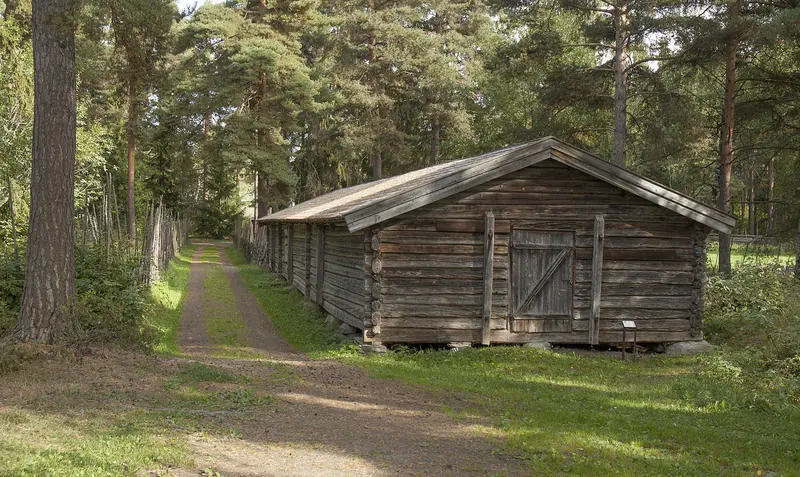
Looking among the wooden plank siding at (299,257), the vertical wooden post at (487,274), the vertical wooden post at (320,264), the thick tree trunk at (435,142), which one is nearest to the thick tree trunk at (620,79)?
the vertical wooden post at (487,274)

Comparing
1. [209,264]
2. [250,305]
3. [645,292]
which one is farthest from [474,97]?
[645,292]

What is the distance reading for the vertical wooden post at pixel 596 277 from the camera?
13.6 meters

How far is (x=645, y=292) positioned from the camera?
551 inches

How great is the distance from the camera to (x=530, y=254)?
13445 millimetres

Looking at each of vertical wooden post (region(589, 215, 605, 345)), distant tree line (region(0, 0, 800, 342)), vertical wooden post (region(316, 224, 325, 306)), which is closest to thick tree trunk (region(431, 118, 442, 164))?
distant tree line (region(0, 0, 800, 342))

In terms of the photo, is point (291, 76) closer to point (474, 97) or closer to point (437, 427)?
point (474, 97)

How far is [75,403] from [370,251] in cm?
645

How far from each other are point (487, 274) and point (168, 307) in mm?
9682

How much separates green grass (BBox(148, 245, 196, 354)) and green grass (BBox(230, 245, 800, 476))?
285 cm

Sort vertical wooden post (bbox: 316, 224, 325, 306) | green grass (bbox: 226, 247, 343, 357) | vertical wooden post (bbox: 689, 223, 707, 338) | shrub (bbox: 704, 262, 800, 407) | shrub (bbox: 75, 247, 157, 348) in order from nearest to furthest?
shrub (bbox: 704, 262, 800, 407) < shrub (bbox: 75, 247, 157, 348) < green grass (bbox: 226, 247, 343, 357) < vertical wooden post (bbox: 689, 223, 707, 338) < vertical wooden post (bbox: 316, 224, 325, 306)

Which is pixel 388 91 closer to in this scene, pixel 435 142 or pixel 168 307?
pixel 435 142

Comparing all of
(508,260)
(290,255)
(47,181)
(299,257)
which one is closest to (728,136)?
(508,260)

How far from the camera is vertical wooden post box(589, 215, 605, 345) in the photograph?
13.6 metres

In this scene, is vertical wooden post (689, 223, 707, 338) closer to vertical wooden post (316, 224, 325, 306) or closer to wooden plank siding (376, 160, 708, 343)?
wooden plank siding (376, 160, 708, 343)
